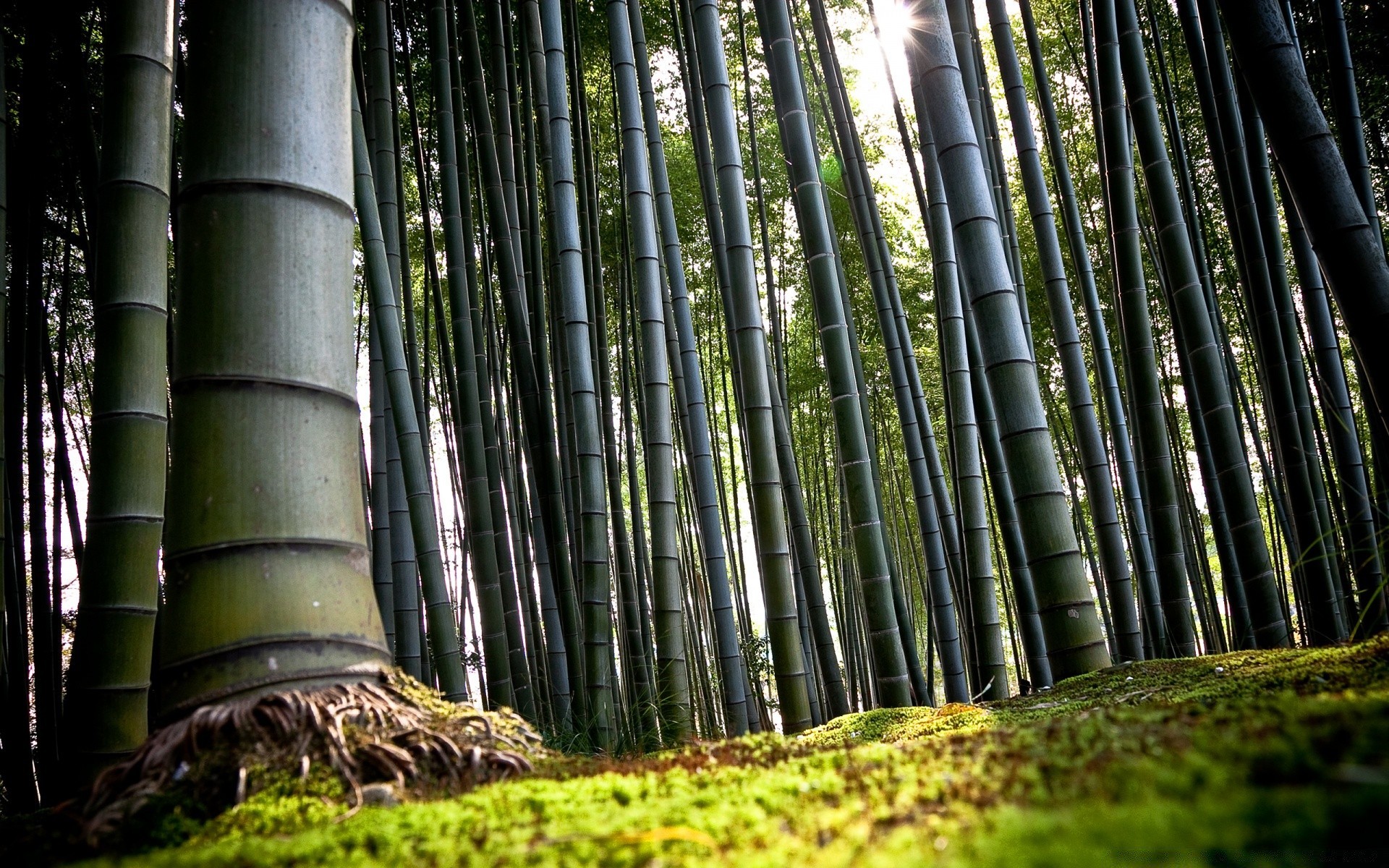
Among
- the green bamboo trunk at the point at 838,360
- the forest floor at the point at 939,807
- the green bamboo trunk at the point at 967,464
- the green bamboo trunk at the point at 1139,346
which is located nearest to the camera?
the forest floor at the point at 939,807

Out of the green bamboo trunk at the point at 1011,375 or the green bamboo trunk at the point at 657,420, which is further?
the green bamboo trunk at the point at 657,420

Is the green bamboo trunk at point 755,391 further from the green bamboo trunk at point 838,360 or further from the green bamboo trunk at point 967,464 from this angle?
the green bamboo trunk at point 967,464

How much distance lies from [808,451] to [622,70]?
22.2ft

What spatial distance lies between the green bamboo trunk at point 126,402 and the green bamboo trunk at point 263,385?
1046 mm

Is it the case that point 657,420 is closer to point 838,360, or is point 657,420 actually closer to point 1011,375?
point 838,360

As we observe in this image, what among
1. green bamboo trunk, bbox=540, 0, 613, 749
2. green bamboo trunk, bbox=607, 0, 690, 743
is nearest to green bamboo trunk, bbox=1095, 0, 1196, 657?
green bamboo trunk, bbox=607, 0, 690, 743

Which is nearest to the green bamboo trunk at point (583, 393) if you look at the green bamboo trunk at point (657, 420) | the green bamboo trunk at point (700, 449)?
the green bamboo trunk at point (657, 420)

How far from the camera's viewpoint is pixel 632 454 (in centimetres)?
569

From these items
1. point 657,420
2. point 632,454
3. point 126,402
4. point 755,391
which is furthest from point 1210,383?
point 632,454

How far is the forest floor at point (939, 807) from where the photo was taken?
0.49 metres

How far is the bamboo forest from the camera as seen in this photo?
830 mm

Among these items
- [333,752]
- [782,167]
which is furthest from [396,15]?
[333,752]

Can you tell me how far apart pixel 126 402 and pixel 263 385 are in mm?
1149

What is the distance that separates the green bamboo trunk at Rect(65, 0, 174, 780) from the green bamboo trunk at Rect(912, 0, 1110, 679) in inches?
71.6
